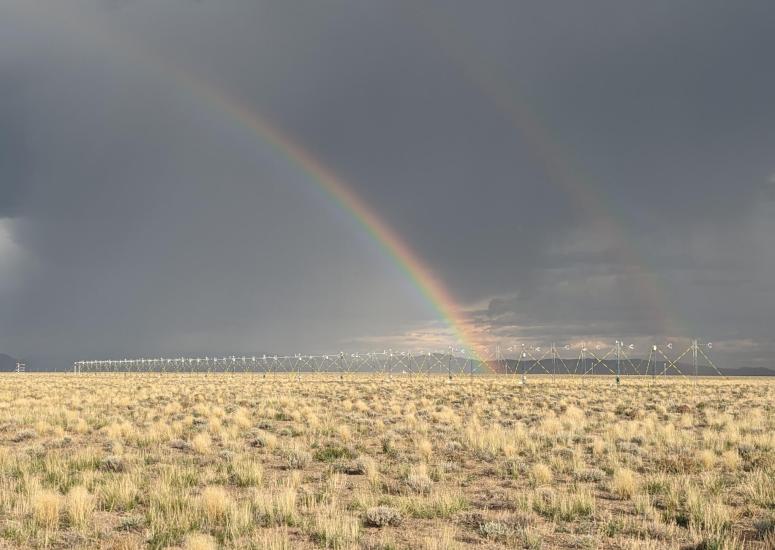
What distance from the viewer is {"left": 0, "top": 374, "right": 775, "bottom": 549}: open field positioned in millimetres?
9672

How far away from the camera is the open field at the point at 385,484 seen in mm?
9672

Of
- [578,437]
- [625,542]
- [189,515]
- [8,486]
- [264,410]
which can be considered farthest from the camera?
[264,410]

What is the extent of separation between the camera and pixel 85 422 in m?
24.8

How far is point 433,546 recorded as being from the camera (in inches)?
343

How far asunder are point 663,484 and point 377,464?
22.8 ft

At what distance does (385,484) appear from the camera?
45.9 feet

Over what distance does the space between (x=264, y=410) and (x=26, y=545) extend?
2258 centimetres

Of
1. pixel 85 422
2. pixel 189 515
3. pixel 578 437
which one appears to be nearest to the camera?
pixel 189 515

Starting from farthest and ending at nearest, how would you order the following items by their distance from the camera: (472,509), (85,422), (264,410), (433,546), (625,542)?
1. (264,410)
2. (85,422)
3. (472,509)
4. (625,542)
5. (433,546)

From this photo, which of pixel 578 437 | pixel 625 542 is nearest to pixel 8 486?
pixel 625 542

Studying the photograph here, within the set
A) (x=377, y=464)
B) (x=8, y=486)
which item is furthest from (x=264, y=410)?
(x=8, y=486)

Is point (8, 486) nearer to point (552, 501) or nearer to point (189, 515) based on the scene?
point (189, 515)

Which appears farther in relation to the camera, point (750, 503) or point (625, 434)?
point (625, 434)

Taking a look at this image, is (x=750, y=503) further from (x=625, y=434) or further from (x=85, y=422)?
(x=85, y=422)
